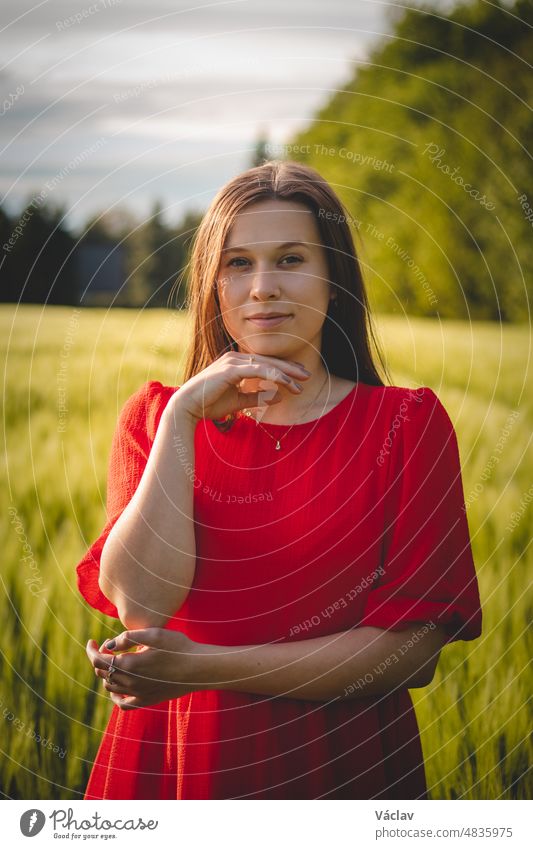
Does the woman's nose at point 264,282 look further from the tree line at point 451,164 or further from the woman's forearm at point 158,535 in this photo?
the tree line at point 451,164

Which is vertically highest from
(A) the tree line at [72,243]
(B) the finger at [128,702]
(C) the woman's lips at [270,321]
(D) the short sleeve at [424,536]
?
(A) the tree line at [72,243]

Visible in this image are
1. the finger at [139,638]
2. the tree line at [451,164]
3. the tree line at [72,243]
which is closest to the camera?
the finger at [139,638]

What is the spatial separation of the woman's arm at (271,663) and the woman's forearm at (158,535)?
0.05 m

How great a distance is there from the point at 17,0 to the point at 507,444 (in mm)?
2212

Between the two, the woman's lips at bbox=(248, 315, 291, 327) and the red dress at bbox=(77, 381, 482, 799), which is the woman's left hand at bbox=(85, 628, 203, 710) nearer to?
the red dress at bbox=(77, 381, 482, 799)

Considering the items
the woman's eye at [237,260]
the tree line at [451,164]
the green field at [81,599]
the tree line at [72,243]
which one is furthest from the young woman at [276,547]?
the tree line at [451,164]

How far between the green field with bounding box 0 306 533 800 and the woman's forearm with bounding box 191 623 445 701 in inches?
27.1

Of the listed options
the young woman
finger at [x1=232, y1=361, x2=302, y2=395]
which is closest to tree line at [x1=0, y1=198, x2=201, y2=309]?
the young woman

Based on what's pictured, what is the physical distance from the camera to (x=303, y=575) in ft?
3.93

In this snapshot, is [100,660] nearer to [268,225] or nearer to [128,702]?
[128,702]

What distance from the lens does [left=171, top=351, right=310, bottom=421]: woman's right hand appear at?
3.75 feet

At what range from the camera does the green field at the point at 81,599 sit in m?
1.83
